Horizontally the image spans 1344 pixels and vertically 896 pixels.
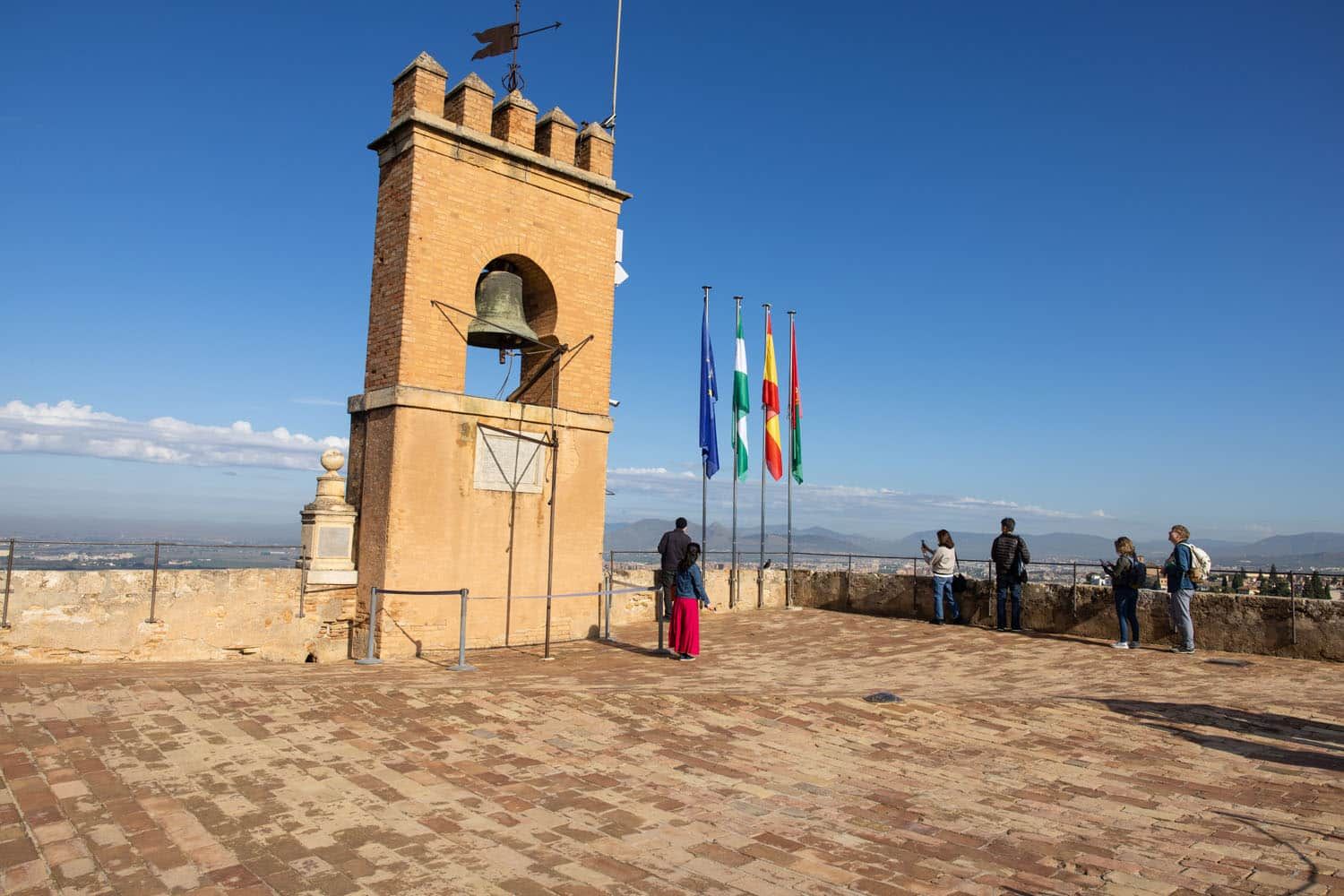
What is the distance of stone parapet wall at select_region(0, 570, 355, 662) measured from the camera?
8.35 m

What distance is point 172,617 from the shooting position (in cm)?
918

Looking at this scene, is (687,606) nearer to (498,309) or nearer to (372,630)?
(372,630)

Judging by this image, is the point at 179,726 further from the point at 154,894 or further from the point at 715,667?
the point at 715,667

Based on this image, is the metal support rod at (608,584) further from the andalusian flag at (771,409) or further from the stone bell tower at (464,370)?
the andalusian flag at (771,409)

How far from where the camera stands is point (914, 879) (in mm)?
4082

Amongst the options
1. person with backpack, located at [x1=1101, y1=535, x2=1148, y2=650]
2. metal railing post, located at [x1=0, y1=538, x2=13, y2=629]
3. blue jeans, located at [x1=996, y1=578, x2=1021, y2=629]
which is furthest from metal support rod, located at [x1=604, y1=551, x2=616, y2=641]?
person with backpack, located at [x1=1101, y1=535, x2=1148, y2=650]

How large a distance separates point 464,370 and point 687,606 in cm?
420

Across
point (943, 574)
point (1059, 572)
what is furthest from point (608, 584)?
point (1059, 572)

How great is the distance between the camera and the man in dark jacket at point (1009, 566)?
13336mm

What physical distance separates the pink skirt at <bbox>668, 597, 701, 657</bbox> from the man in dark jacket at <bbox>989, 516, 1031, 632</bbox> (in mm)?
5592

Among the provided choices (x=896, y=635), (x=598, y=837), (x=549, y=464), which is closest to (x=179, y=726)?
(x=598, y=837)

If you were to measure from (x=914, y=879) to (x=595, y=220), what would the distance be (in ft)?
34.2

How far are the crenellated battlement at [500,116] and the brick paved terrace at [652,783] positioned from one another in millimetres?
7176

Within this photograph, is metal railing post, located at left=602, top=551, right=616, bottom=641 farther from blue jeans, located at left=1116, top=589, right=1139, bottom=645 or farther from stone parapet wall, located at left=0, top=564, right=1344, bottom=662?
blue jeans, located at left=1116, top=589, right=1139, bottom=645
